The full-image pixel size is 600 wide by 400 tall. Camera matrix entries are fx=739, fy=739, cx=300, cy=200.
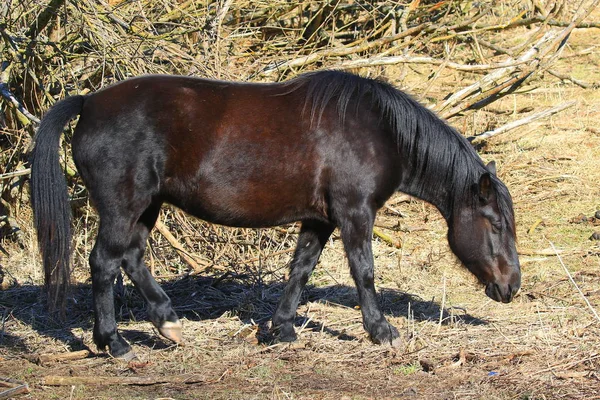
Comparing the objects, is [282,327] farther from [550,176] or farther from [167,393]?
[550,176]

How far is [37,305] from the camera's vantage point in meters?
6.04

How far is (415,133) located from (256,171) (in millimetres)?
1127

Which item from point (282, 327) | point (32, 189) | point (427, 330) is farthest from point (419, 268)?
point (32, 189)

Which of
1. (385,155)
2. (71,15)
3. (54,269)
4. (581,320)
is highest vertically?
(71,15)

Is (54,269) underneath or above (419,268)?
above

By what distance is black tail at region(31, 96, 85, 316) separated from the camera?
4.74 metres

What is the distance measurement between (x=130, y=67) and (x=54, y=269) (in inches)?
97.5

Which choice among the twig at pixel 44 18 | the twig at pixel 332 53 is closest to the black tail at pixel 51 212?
the twig at pixel 44 18

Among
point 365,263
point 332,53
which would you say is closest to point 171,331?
point 365,263

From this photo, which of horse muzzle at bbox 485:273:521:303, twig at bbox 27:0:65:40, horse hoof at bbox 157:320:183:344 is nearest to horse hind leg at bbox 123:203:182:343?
horse hoof at bbox 157:320:183:344

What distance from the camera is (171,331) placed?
5.01m

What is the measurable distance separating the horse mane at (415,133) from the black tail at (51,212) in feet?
5.47

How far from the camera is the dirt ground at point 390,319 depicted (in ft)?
13.9

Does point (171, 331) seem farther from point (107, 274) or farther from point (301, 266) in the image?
point (301, 266)
